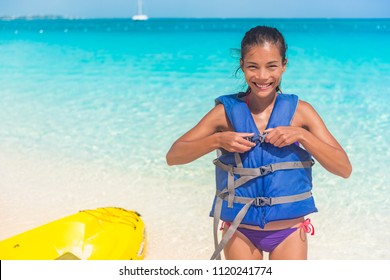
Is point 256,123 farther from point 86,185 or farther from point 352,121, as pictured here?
point 352,121

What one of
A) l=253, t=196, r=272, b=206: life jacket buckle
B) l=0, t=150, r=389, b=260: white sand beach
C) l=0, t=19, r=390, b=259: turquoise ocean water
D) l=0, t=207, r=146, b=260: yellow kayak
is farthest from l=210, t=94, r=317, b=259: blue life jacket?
l=0, t=150, r=389, b=260: white sand beach

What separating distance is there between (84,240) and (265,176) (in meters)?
1.47

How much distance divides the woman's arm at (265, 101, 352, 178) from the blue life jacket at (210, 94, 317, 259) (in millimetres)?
58

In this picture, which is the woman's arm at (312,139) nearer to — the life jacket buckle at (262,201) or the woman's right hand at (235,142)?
the woman's right hand at (235,142)

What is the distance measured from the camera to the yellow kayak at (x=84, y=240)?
3.25 metres

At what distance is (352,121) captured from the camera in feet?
23.6

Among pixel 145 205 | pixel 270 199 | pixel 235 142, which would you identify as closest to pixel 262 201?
pixel 270 199

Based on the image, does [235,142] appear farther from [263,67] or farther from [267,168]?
[263,67]

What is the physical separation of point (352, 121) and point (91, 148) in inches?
126

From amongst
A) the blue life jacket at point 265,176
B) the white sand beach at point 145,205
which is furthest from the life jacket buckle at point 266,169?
the white sand beach at point 145,205

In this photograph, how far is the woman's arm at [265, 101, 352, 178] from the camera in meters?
2.21

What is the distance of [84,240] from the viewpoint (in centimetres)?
339

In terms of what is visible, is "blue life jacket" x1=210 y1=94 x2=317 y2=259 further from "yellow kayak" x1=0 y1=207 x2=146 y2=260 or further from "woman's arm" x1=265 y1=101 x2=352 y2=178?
"yellow kayak" x1=0 y1=207 x2=146 y2=260
